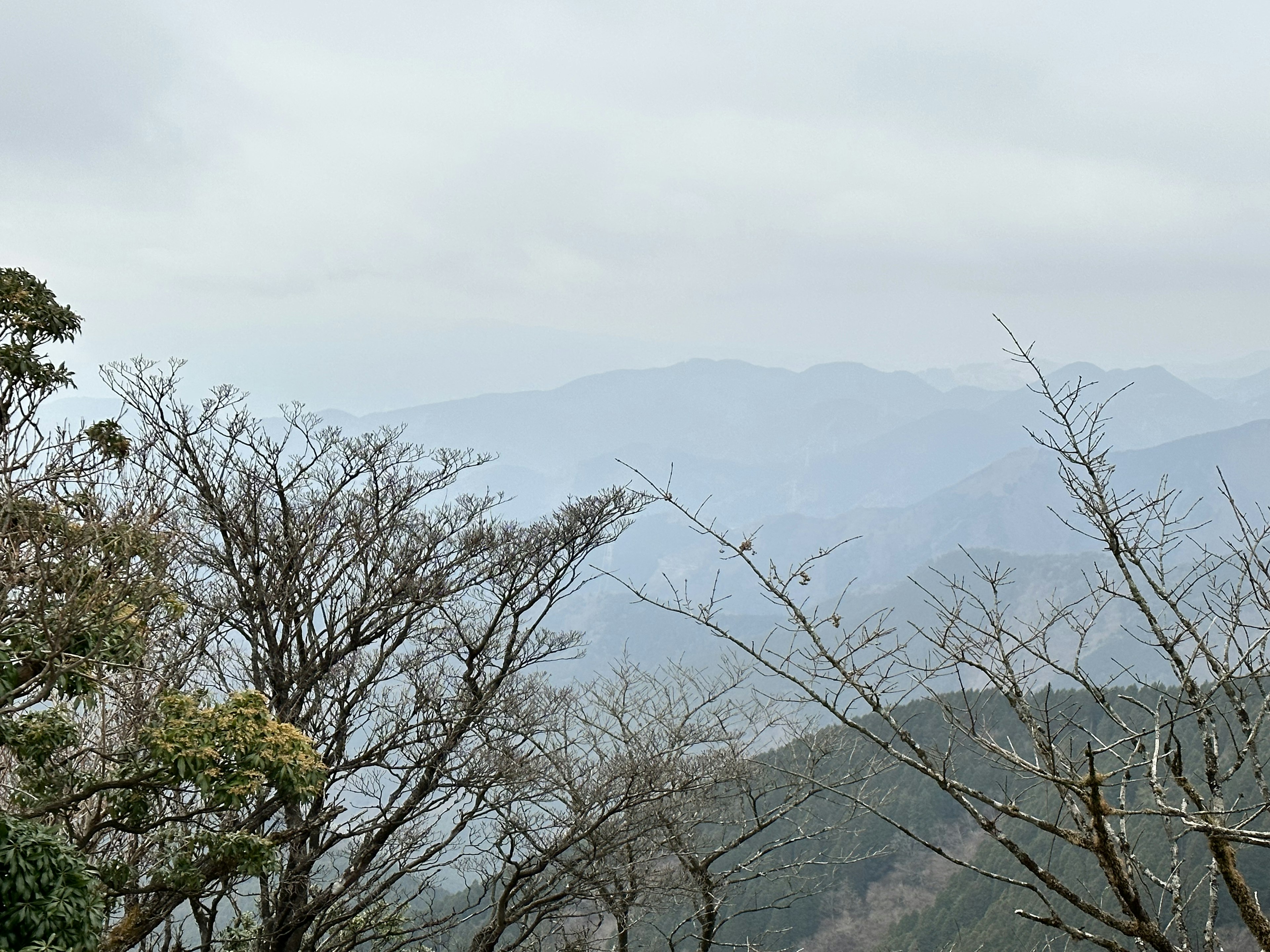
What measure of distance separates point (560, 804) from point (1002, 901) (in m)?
44.9

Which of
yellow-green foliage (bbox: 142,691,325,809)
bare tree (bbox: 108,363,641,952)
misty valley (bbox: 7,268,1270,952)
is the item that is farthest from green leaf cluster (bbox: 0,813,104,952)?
bare tree (bbox: 108,363,641,952)

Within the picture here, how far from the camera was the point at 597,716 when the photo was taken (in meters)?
13.0

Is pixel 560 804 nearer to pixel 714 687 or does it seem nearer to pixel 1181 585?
pixel 714 687

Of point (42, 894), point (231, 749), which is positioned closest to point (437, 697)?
point (231, 749)

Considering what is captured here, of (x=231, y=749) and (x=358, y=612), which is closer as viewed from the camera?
(x=231, y=749)

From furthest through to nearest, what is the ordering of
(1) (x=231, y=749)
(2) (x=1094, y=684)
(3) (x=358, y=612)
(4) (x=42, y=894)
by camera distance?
(3) (x=358, y=612) < (1) (x=231, y=749) < (4) (x=42, y=894) < (2) (x=1094, y=684)

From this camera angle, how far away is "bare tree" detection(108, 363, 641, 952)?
9961 millimetres

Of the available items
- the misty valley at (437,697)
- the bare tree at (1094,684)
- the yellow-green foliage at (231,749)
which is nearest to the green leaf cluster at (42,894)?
the misty valley at (437,697)

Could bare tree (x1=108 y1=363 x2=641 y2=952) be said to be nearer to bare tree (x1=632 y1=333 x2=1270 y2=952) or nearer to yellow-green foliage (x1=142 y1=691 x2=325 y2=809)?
yellow-green foliage (x1=142 y1=691 x2=325 y2=809)

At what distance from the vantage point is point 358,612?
34.6 ft

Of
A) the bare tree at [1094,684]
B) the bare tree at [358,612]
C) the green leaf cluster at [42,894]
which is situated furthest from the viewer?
the bare tree at [358,612]

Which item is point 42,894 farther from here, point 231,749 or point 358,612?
point 358,612

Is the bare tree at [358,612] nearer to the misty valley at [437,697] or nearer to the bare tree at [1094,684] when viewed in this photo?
the misty valley at [437,697]

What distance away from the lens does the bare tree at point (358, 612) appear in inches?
392
